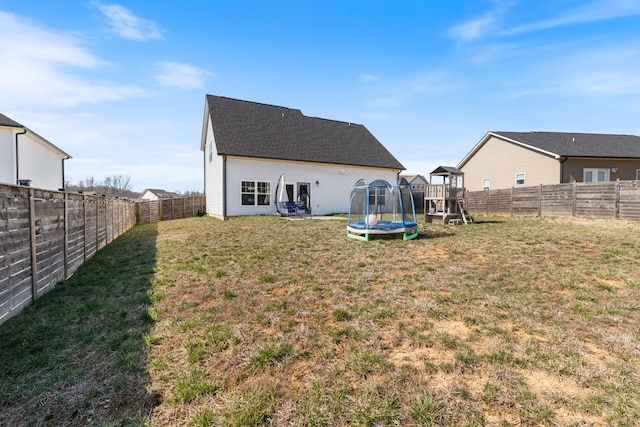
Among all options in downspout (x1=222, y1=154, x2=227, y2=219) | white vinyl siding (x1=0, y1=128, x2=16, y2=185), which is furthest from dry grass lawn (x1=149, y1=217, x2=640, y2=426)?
white vinyl siding (x1=0, y1=128, x2=16, y2=185)

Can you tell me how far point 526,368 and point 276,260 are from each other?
5195 millimetres

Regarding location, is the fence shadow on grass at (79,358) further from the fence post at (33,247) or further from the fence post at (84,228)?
the fence post at (84,228)

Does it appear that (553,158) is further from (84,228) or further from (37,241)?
(37,241)

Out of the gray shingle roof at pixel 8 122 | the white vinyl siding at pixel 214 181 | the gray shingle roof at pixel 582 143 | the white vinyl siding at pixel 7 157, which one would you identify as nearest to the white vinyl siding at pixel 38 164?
the white vinyl siding at pixel 7 157

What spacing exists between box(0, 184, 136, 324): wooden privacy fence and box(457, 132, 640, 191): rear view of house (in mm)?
26424

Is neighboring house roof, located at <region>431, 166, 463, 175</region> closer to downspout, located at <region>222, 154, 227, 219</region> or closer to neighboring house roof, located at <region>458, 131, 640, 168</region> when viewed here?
neighboring house roof, located at <region>458, 131, 640, 168</region>

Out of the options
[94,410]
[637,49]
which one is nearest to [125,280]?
[94,410]

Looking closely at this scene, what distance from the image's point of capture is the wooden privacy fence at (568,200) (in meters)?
12.9

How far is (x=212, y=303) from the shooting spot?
4.40 metres

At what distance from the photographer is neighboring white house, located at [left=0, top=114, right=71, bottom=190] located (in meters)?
17.8

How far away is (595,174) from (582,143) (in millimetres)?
3079

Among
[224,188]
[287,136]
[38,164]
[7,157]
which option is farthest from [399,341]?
[38,164]

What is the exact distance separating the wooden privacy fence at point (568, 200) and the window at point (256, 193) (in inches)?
574

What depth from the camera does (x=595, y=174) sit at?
2100 centimetres
